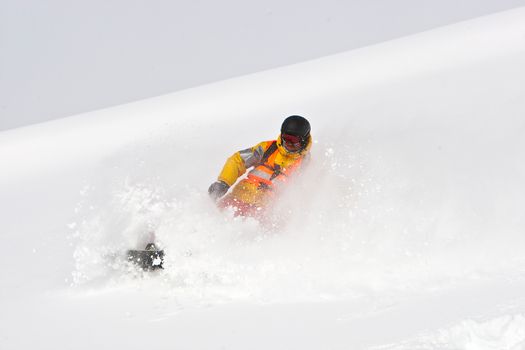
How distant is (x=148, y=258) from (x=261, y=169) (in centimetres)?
95

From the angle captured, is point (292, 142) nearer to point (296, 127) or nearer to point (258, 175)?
point (296, 127)

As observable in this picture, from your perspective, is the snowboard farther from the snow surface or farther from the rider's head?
the rider's head

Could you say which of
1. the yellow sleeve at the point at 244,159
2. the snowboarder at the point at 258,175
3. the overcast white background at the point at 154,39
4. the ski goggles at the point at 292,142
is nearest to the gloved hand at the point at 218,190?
the snowboarder at the point at 258,175

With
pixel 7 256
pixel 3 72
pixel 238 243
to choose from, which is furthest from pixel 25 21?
pixel 238 243

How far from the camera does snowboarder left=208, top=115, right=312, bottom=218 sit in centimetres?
321

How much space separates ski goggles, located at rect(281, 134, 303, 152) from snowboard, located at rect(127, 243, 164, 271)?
39.9 inches

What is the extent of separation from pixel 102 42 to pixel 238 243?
260 cm

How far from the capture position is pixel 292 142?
307cm

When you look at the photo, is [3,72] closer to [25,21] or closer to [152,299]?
[25,21]

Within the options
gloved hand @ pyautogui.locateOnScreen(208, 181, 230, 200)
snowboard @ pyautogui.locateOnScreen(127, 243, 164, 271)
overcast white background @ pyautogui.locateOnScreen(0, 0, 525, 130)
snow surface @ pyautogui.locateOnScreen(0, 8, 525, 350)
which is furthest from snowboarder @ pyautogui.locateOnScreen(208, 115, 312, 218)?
overcast white background @ pyautogui.locateOnScreen(0, 0, 525, 130)

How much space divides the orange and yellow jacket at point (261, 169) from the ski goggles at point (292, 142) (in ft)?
0.22

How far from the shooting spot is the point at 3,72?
4488 millimetres

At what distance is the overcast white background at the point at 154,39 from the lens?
14.7ft

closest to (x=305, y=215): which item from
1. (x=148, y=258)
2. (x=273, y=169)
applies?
(x=273, y=169)
